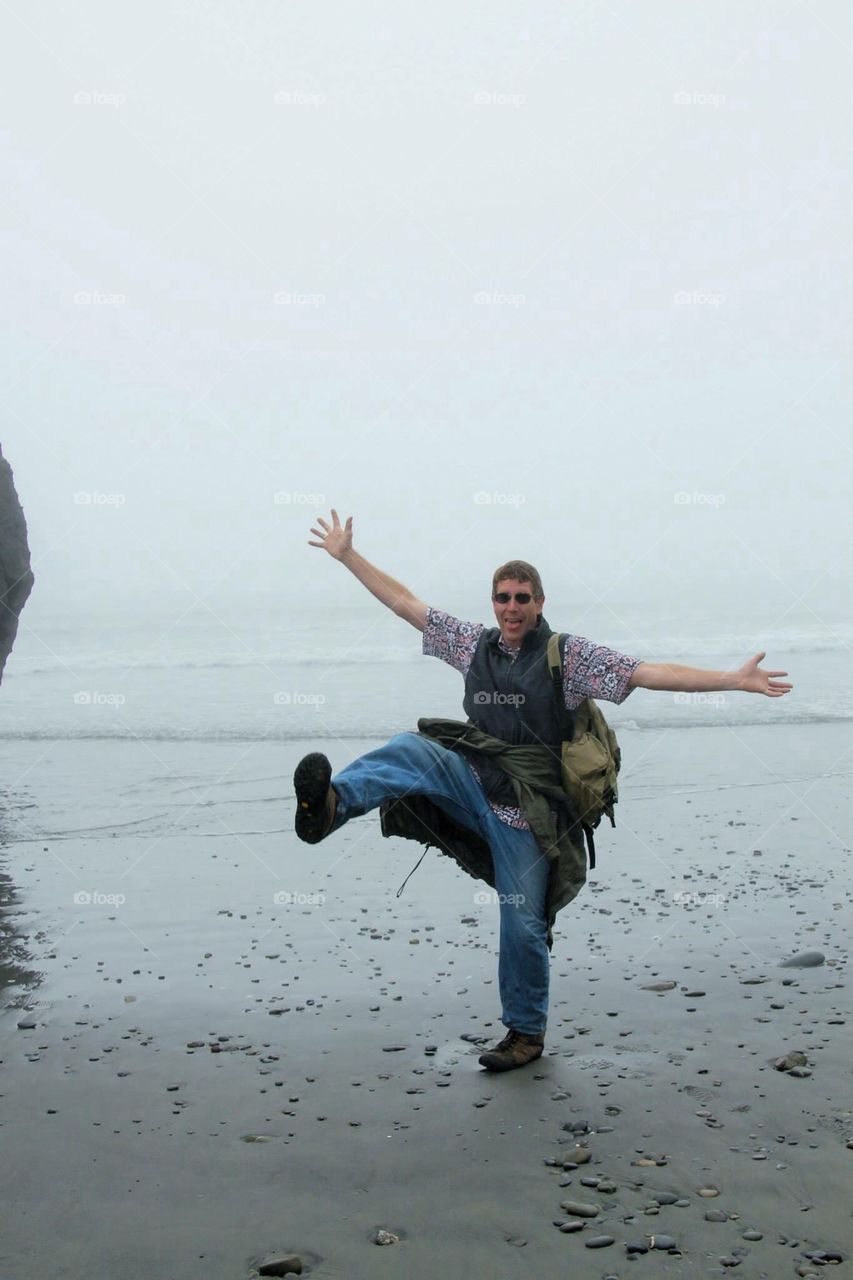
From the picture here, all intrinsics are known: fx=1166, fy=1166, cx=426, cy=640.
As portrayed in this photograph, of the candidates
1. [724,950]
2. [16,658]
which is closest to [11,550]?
[724,950]

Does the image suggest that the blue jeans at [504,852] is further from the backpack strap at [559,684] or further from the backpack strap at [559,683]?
the backpack strap at [559,683]

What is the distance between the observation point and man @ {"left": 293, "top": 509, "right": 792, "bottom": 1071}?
500 centimetres

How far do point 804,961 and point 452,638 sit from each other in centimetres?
262

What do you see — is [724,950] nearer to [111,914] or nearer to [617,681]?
[617,681]

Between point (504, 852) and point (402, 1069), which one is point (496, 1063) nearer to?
point (402, 1069)

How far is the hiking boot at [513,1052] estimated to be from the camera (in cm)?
482

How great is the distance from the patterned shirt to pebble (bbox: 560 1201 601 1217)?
179 centimetres

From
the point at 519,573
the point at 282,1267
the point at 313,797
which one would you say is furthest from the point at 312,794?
the point at 282,1267

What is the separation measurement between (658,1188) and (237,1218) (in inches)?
52.8

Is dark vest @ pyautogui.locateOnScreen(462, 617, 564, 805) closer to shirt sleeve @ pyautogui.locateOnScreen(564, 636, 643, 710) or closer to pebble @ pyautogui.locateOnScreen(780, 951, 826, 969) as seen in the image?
shirt sleeve @ pyautogui.locateOnScreen(564, 636, 643, 710)

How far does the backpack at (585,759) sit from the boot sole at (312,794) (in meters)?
1.17

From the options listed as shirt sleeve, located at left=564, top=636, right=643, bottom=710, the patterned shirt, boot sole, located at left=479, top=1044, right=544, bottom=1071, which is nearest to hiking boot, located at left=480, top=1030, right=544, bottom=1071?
boot sole, located at left=479, top=1044, right=544, bottom=1071

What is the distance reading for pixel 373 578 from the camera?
5.62m

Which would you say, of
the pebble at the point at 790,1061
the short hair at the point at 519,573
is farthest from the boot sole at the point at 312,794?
the pebble at the point at 790,1061
